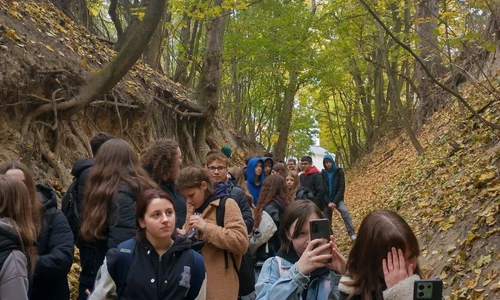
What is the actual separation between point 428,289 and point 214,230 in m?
2.46

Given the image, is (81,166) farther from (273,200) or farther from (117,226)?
(273,200)

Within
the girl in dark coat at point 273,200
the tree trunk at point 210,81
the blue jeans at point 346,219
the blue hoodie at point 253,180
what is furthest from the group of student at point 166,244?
the tree trunk at point 210,81

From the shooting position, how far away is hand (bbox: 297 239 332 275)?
295cm

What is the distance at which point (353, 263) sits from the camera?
2.78 meters

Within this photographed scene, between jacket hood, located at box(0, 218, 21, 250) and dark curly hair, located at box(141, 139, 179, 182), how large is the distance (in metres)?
1.73

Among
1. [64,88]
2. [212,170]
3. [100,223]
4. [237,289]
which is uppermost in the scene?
[64,88]

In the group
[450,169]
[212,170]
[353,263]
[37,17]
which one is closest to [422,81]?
[450,169]

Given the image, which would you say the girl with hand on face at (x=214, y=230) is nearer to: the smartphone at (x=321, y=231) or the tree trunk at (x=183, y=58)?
the smartphone at (x=321, y=231)

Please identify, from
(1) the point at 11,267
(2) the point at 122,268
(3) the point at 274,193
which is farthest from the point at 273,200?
(1) the point at 11,267

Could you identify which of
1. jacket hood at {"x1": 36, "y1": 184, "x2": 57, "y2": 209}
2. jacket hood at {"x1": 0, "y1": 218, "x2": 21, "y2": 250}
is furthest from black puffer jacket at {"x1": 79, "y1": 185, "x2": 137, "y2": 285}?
jacket hood at {"x1": 0, "y1": 218, "x2": 21, "y2": 250}

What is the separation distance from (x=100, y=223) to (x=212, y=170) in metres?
2.07

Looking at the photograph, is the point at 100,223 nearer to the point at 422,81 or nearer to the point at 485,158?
the point at 485,158

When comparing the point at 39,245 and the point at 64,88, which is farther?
the point at 64,88

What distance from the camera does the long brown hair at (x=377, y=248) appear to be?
8.80ft
